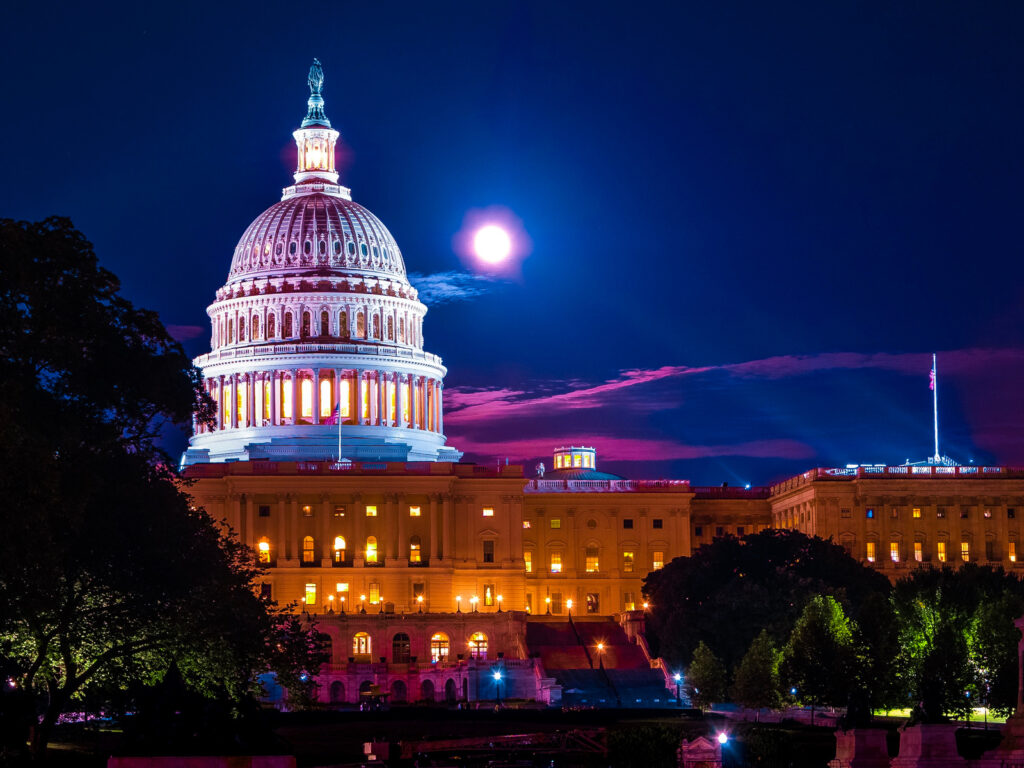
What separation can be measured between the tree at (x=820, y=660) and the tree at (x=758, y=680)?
1.06 metres

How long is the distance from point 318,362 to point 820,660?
320 feet

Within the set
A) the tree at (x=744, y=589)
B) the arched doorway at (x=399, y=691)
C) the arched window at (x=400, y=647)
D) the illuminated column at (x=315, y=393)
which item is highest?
the illuminated column at (x=315, y=393)

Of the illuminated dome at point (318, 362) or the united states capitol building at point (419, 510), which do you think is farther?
the illuminated dome at point (318, 362)

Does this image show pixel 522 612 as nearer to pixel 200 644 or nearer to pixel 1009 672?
pixel 1009 672

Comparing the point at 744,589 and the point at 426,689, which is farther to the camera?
the point at 426,689

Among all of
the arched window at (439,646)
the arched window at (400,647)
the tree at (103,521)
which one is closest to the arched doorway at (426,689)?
the arched window at (400,647)

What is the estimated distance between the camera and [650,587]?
162875mm

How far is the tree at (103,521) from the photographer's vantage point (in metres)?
64.4

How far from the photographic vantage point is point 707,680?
117062 mm

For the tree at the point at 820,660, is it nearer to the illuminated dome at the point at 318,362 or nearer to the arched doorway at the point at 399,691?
the arched doorway at the point at 399,691

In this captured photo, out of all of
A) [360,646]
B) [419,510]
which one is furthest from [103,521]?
[419,510]

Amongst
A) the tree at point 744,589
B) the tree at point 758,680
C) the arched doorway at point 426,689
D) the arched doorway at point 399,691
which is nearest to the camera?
the tree at point 758,680

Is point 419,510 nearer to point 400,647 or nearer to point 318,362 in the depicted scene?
point 400,647

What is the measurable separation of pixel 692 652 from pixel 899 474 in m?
51.1
